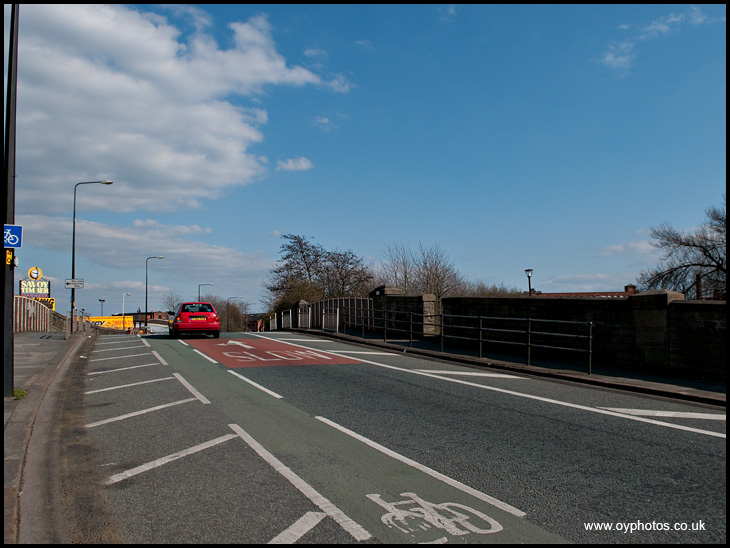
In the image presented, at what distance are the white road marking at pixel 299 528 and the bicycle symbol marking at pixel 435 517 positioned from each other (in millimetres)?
499

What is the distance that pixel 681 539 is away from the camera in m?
3.89

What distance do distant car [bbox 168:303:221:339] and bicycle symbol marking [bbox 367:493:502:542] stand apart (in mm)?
19757

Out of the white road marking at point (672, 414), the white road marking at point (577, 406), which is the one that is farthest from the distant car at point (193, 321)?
the white road marking at point (672, 414)

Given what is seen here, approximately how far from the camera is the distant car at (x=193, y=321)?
76.9 ft

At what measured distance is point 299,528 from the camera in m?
4.07

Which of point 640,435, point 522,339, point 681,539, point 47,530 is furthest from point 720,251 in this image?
point 47,530

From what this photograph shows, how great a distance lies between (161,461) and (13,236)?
246 inches

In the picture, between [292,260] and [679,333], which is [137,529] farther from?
[292,260]

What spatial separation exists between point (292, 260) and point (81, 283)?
2151 centimetres

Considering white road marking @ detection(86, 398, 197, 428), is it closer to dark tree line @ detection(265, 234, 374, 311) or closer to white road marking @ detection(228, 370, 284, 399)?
white road marking @ detection(228, 370, 284, 399)

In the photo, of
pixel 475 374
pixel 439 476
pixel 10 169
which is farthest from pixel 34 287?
pixel 439 476

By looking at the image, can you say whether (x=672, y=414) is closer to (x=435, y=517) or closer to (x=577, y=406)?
(x=577, y=406)

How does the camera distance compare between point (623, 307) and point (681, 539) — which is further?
point (623, 307)

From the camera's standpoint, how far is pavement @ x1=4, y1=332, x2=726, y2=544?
5.31 metres
